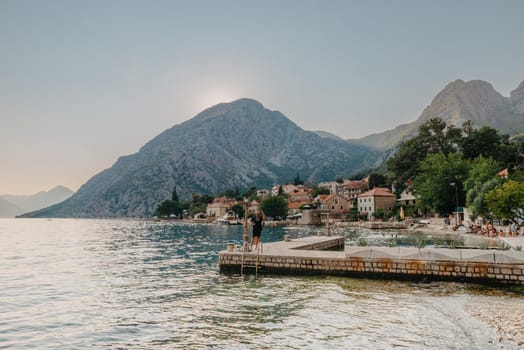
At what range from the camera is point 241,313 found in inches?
543

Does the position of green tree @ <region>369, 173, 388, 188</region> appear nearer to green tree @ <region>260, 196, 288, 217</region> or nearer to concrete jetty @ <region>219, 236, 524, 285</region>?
green tree @ <region>260, 196, 288, 217</region>

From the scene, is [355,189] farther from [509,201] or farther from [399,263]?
[399,263]

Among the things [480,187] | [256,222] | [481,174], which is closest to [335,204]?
[481,174]

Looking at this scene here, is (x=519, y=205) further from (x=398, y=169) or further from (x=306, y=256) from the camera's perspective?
(x=398, y=169)

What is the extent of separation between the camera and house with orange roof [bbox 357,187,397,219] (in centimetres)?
10931

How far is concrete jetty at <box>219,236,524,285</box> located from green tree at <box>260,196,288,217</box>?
99.8 meters

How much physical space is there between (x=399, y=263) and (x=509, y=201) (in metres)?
30.9

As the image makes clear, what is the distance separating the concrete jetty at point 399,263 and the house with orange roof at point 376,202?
8869cm

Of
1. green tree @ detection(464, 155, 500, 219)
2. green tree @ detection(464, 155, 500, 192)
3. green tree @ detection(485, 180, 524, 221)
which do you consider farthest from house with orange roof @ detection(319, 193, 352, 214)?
green tree @ detection(485, 180, 524, 221)

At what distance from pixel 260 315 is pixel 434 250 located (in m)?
12.5

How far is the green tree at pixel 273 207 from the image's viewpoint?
411 feet

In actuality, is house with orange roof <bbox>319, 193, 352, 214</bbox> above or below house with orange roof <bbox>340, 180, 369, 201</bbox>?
below

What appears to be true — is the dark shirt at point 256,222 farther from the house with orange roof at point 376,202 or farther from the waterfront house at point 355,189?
the waterfront house at point 355,189

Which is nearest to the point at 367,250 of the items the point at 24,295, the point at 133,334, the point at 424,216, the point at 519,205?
the point at 133,334
